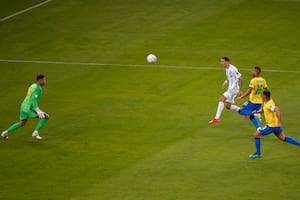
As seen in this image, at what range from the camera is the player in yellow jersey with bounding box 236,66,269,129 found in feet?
89.1

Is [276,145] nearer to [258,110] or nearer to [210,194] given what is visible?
[258,110]

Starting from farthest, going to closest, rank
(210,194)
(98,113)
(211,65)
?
(211,65) < (98,113) < (210,194)

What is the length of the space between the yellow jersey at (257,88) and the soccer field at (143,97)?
3.99 feet

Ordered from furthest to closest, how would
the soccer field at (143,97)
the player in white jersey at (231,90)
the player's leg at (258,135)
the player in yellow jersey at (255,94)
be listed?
the player in white jersey at (231,90) < the player in yellow jersey at (255,94) < the player's leg at (258,135) < the soccer field at (143,97)

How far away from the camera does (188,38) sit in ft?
131

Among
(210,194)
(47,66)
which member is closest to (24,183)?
(210,194)

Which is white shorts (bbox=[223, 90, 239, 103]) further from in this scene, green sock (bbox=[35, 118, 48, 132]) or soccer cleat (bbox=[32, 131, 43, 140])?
soccer cleat (bbox=[32, 131, 43, 140])

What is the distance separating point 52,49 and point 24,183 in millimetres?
16492

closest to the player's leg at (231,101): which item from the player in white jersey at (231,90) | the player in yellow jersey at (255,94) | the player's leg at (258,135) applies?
the player in white jersey at (231,90)

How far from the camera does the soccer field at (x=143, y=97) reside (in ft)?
76.3

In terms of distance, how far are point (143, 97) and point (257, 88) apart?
246 inches

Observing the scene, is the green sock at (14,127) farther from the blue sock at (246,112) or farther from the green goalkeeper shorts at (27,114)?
the blue sock at (246,112)

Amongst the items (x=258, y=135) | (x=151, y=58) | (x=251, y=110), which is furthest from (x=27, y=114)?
(x=151, y=58)

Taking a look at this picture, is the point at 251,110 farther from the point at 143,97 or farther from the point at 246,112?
the point at 143,97
